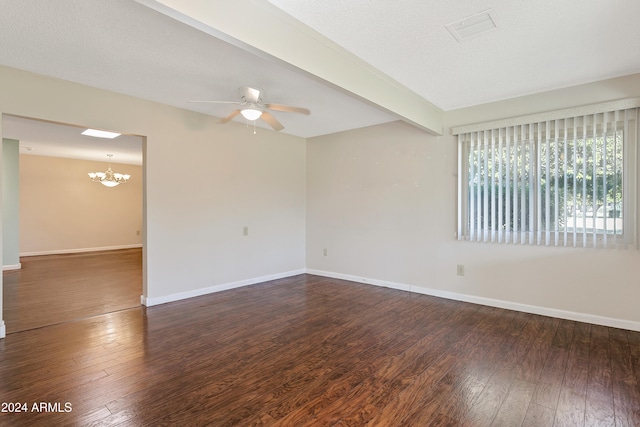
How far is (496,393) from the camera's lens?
2.06 m

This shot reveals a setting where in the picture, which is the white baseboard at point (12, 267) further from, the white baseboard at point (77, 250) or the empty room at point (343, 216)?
the white baseboard at point (77, 250)

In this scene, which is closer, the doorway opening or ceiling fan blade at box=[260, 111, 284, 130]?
ceiling fan blade at box=[260, 111, 284, 130]

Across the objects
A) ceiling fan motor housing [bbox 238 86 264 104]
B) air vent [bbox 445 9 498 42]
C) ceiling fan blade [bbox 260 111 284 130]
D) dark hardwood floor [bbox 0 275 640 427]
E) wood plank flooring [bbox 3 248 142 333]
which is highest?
air vent [bbox 445 9 498 42]

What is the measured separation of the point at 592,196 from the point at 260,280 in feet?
14.3

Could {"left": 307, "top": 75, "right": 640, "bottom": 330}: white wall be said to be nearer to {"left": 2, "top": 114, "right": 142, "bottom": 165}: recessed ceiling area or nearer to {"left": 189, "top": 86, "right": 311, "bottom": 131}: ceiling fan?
{"left": 189, "top": 86, "right": 311, "bottom": 131}: ceiling fan

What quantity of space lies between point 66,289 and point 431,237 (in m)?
5.31

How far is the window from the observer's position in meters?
3.08

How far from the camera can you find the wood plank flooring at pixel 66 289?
139 inches

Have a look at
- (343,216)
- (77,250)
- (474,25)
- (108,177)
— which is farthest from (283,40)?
(77,250)

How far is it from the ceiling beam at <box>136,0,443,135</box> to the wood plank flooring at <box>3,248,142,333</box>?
342cm

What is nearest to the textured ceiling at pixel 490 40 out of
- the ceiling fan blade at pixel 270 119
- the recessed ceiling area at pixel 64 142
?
the ceiling fan blade at pixel 270 119

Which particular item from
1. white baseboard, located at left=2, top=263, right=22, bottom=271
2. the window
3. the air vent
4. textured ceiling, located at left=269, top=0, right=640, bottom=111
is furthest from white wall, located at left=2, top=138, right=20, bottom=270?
the window

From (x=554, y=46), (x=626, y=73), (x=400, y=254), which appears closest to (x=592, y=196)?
(x=626, y=73)

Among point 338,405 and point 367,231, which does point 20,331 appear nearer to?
point 338,405
